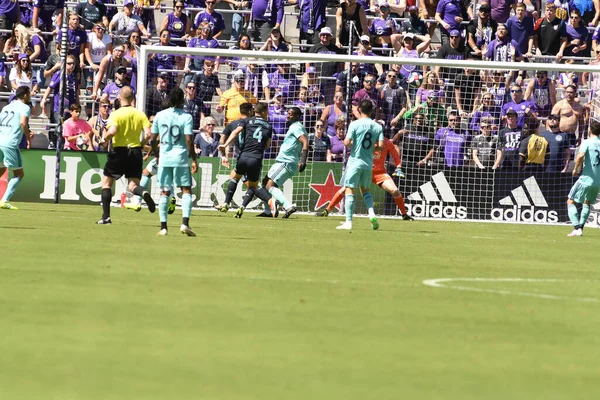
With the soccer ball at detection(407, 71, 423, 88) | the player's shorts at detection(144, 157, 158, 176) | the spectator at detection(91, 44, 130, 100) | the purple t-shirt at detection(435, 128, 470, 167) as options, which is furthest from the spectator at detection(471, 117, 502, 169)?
the spectator at detection(91, 44, 130, 100)

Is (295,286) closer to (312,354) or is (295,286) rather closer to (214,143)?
(312,354)

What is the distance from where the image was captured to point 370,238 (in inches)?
763

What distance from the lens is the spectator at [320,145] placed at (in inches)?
1081

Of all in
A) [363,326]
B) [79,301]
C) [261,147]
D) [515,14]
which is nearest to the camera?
[363,326]

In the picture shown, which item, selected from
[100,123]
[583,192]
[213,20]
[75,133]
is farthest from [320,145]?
[583,192]

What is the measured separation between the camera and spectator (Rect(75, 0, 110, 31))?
99.2 ft

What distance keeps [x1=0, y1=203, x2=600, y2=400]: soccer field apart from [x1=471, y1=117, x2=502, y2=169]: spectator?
32.6ft

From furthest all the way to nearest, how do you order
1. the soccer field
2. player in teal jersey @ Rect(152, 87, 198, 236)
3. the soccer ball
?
the soccer ball → player in teal jersey @ Rect(152, 87, 198, 236) → the soccer field

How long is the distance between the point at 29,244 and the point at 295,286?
16.3 feet

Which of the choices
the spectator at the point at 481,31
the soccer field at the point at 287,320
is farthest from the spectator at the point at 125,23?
the soccer field at the point at 287,320

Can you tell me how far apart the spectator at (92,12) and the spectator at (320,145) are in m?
6.45

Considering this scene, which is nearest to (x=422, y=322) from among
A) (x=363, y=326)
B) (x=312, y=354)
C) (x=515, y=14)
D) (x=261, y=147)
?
(x=363, y=326)

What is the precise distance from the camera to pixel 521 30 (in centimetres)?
3003

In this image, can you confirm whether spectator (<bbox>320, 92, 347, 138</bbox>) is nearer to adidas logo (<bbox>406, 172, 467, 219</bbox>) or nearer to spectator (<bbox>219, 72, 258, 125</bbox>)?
spectator (<bbox>219, 72, 258, 125</bbox>)
